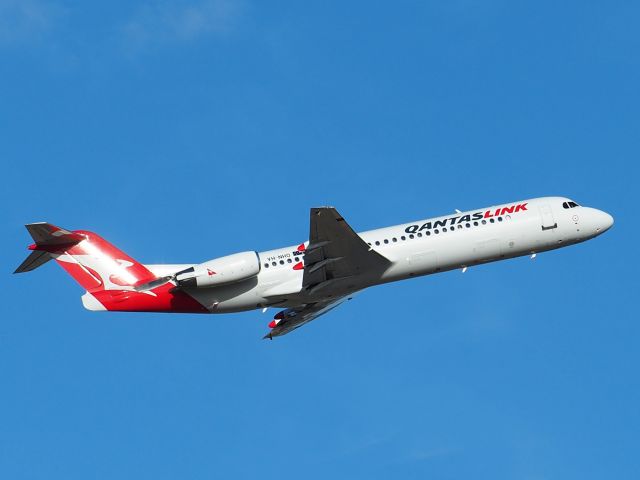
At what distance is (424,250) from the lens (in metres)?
44.1

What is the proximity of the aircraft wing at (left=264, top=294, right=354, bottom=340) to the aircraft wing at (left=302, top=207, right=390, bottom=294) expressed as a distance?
2941 millimetres

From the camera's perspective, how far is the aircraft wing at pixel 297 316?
4712 centimetres

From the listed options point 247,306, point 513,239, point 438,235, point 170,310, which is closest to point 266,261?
point 247,306

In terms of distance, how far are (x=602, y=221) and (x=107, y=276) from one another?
2334 centimetres

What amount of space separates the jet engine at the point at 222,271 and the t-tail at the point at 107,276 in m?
1.65

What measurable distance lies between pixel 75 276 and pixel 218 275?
6.98 meters

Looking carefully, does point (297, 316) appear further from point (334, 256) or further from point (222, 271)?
point (222, 271)

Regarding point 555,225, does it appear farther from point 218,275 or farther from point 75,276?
point 75,276

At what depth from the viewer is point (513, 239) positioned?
45.1m

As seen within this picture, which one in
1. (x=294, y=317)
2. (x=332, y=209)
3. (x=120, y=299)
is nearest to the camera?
(x=332, y=209)

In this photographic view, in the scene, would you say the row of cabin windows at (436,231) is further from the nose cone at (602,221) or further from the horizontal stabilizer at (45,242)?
the horizontal stabilizer at (45,242)

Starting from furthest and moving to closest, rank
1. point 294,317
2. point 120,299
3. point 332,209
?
point 294,317
point 120,299
point 332,209

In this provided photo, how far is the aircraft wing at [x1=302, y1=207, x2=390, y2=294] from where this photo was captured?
41281mm

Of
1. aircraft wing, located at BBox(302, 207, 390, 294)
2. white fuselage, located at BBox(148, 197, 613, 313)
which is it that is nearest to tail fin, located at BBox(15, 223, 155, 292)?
white fuselage, located at BBox(148, 197, 613, 313)
